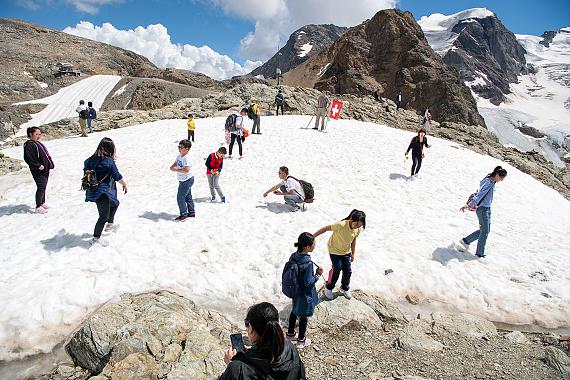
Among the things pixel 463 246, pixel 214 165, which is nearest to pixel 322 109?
pixel 214 165

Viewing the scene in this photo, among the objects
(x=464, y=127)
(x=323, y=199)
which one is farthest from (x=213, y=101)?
(x=464, y=127)

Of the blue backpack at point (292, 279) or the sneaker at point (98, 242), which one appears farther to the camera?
the sneaker at point (98, 242)

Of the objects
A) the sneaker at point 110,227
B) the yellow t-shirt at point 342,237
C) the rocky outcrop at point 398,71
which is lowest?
the sneaker at point 110,227

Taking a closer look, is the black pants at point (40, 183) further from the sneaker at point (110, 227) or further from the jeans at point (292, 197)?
the jeans at point (292, 197)

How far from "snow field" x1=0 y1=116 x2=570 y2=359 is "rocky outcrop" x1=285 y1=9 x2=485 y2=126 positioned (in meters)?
76.2

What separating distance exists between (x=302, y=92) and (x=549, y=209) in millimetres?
29292

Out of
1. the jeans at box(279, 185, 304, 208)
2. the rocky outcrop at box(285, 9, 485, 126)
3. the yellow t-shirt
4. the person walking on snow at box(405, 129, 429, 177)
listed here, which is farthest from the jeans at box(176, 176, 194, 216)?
the rocky outcrop at box(285, 9, 485, 126)

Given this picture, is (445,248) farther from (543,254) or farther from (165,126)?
(165,126)

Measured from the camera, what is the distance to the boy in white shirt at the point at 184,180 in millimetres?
9664

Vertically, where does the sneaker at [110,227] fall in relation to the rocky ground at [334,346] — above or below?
above

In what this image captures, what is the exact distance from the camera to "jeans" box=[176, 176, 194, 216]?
10125 millimetres

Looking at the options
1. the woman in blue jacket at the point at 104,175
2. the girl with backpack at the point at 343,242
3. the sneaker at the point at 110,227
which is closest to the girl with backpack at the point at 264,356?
the girl with backpack at the point at 343,242

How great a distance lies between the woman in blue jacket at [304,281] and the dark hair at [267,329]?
2.43m

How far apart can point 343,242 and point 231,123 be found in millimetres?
11918
